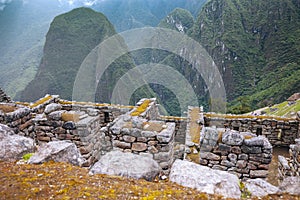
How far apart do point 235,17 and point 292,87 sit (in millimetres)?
99119

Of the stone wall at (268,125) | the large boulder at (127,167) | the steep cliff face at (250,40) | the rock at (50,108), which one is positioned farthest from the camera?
the steep cliff face at (250,40)

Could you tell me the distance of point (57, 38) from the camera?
4409 inches

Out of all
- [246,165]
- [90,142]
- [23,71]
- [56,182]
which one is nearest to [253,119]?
[246,165]

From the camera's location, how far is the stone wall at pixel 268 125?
10312mm

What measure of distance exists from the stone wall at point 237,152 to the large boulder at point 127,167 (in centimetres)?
204

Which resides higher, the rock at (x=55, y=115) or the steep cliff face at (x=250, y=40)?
the steep cliff face at (x=250, y=40)

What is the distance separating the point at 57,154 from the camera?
3107 mm

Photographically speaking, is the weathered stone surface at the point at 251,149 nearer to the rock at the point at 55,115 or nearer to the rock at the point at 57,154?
the rock at the point at 57,154

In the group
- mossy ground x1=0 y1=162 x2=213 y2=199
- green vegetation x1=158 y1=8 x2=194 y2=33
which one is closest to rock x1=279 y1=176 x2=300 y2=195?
mossy ground x1=0 y1=162 x2=213 y2=199

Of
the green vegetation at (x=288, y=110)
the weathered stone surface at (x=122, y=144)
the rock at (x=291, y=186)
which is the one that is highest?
the rock at (x=291, y=186)

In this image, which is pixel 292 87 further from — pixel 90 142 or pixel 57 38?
pixel 57 38

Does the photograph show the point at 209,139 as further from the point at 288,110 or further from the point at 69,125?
the point at 288,110

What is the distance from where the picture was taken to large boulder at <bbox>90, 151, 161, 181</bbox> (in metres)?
2.82

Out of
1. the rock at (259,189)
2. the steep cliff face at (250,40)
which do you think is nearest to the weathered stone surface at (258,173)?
the rock at (259,189)
